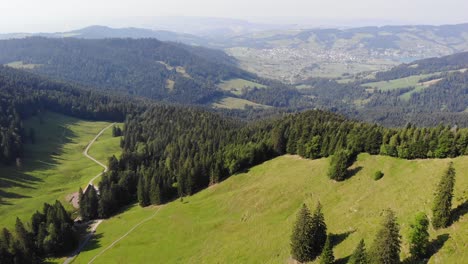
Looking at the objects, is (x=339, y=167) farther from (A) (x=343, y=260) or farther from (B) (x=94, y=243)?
(B) (x=94, y=243)

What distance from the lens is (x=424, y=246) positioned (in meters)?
47.8

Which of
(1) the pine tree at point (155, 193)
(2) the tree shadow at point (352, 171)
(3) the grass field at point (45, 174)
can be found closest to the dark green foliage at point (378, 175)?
(2) the tree shadow at point (352, 171)

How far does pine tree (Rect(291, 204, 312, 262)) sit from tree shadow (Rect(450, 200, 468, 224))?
21.8m

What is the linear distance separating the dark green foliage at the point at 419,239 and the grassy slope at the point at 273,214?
5.40 feet

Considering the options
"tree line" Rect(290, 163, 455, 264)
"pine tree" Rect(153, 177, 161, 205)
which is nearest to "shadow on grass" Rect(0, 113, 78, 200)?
"pine tree" Rect(153, 177, 161, 205)

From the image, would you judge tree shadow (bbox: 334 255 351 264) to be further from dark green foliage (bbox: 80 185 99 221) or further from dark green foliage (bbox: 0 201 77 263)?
dark green foliage (bbox: 80 185 99 221)

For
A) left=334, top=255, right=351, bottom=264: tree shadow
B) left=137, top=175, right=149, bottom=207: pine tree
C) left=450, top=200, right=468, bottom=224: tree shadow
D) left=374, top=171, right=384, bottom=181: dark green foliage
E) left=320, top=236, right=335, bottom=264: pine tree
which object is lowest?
left=137, top=175, right=149, bottom=207: pine tree

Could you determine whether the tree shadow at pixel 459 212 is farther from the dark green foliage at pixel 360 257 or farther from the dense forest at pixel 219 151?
the dense forest at pixel 219 151

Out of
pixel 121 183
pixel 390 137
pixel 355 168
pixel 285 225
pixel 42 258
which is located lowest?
pixel 42 258

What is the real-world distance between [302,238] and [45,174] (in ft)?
428

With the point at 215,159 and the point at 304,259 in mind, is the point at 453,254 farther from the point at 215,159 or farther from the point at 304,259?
the point at 215,159

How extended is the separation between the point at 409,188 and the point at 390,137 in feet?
75.3

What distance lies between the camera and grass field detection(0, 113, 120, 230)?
4592 inches

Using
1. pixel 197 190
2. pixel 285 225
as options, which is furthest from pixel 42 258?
pixel 285 225
